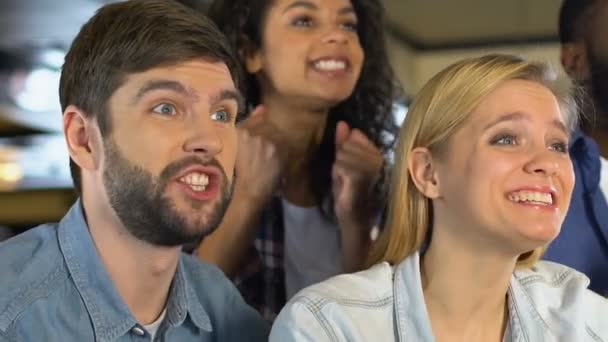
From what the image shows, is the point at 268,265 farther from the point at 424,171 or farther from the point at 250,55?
the point at 424,171

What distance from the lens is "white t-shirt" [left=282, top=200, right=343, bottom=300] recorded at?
1945 mm

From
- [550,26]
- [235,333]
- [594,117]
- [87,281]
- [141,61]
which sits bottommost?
[550,26]

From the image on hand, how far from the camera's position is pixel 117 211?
133 centimetres

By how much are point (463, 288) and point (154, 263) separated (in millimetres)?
457

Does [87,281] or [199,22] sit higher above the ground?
[199,22]

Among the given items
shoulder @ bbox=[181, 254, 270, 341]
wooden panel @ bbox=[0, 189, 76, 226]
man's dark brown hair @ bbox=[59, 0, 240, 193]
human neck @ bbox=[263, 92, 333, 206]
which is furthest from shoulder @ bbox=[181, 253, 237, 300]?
wooden panel @ bbox=[0, 189, 76, 226]

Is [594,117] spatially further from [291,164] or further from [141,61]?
[141,61]

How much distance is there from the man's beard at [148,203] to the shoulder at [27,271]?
11 centimetres

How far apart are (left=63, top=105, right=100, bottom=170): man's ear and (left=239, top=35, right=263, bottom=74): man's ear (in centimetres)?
65

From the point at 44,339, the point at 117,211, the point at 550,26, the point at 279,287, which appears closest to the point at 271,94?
the point at 279,287

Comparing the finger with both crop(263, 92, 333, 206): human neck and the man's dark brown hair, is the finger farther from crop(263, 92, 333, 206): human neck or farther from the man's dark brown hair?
the man's dark brown hair

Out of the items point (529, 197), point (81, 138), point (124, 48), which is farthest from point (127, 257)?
point (529, 197)

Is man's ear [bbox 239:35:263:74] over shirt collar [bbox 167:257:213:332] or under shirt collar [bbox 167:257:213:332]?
over

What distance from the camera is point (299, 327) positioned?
133 centimetres
